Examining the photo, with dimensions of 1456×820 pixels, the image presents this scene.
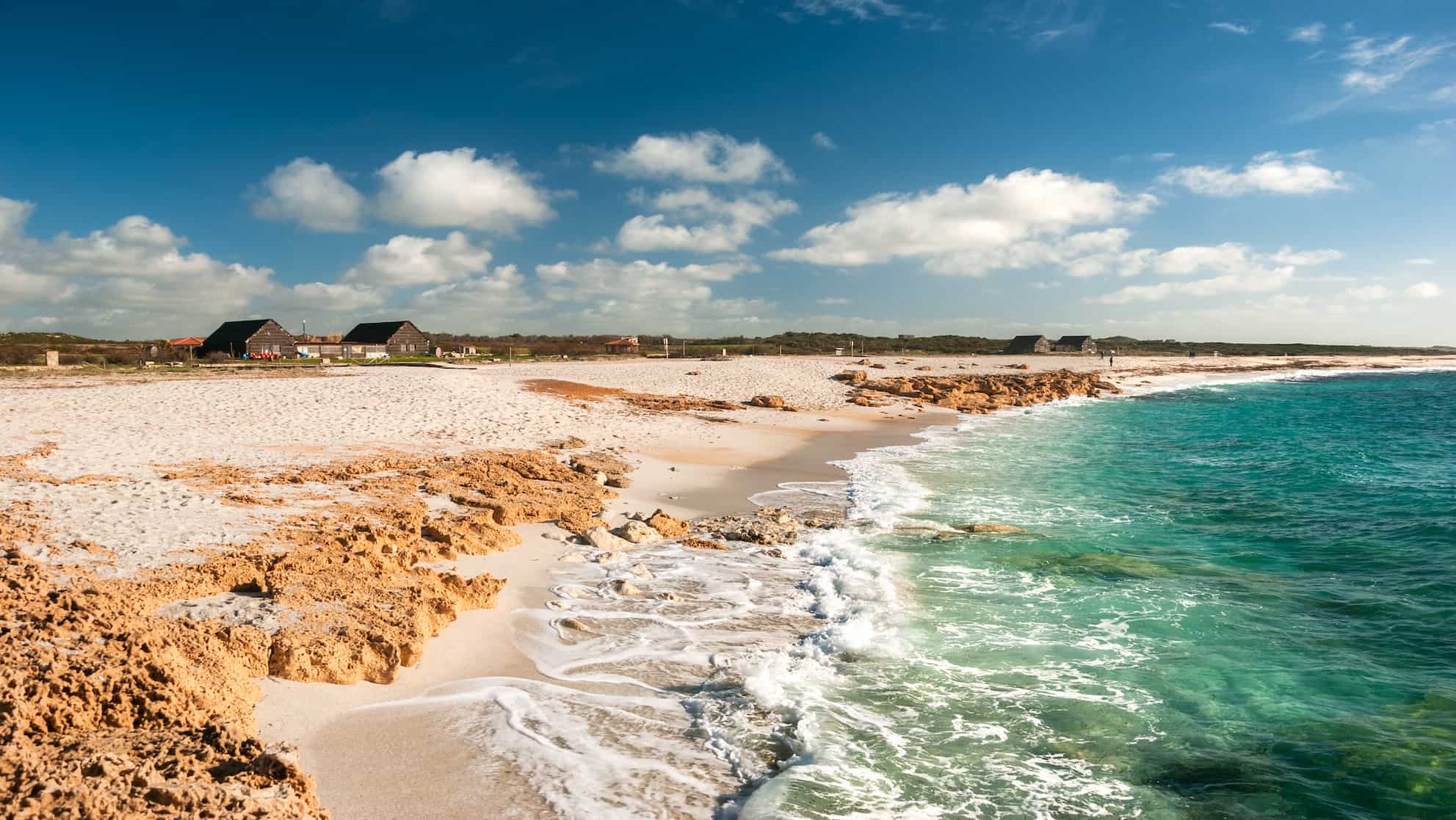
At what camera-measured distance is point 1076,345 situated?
9869cm

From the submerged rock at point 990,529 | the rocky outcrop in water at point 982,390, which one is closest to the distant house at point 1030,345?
the rocky outcrop in water at point 982,390

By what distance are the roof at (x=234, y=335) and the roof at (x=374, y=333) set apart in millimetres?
8601

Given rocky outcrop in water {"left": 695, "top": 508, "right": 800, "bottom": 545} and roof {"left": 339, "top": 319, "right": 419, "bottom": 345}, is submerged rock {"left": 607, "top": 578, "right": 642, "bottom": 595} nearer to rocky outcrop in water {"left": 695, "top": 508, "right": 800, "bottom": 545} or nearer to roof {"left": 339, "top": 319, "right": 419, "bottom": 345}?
rocky outcrop in water {"left": 695, "top": 508, "right": 800, "bottom": 545}

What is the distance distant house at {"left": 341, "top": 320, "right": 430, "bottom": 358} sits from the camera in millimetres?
60031

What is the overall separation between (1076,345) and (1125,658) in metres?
102

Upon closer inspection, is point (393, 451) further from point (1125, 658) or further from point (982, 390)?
point (982, 390)

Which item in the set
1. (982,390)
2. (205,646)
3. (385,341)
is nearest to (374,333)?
(385,341)

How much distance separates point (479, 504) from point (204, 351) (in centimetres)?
5768

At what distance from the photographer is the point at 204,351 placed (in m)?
55.0

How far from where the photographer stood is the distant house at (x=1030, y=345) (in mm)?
93250

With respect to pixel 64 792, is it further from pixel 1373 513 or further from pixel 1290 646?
pixel 1373 513

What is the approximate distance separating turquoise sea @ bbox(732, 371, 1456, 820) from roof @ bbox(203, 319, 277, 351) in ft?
177

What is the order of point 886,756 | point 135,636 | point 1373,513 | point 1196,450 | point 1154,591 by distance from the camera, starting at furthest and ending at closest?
point 1196,450, point 1373,513, point 1154,591, point 886,756, point 135,636

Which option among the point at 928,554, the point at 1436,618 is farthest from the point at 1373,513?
the point at 928,554
